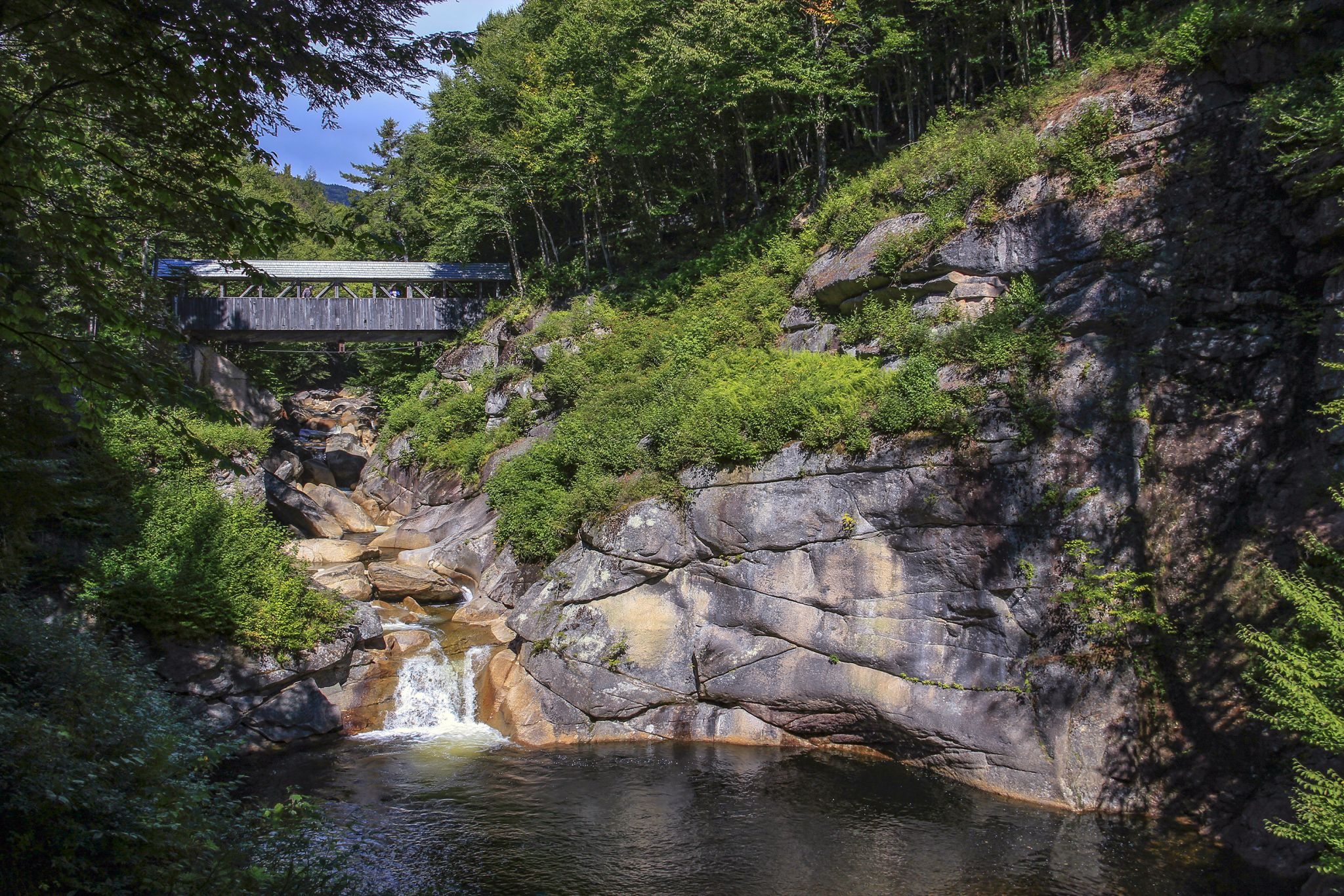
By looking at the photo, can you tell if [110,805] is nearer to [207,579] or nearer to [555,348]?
[207,579]

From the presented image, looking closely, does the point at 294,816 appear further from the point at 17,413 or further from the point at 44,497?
the point at 17,413

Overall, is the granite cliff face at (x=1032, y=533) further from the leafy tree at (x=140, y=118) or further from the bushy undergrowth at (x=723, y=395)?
the leafy tree at (x=140, y=118)

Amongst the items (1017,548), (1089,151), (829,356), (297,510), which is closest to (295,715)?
(297,510)

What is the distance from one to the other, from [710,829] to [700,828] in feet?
0.48

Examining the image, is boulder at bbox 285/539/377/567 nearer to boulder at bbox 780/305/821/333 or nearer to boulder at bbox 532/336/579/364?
boulder at bbox 532/336/579/364

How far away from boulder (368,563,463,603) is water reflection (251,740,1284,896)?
5534 mm

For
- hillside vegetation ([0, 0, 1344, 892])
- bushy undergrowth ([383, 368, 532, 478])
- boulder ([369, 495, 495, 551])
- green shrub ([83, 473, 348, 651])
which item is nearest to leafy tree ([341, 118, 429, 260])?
hillside vegetation ([0, 0, 1344, 892])

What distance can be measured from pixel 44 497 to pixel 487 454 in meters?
18.4

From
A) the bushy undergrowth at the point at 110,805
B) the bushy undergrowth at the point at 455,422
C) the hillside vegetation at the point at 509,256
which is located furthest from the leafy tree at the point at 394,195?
the bushy undergrowth at the point at 110,805

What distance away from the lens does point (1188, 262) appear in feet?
44.9

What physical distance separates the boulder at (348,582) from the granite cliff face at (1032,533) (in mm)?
4491

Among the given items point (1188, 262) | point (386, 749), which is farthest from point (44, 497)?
point (1188, 262)

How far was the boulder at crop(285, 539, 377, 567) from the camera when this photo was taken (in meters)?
21.5

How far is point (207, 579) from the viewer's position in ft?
46.7
